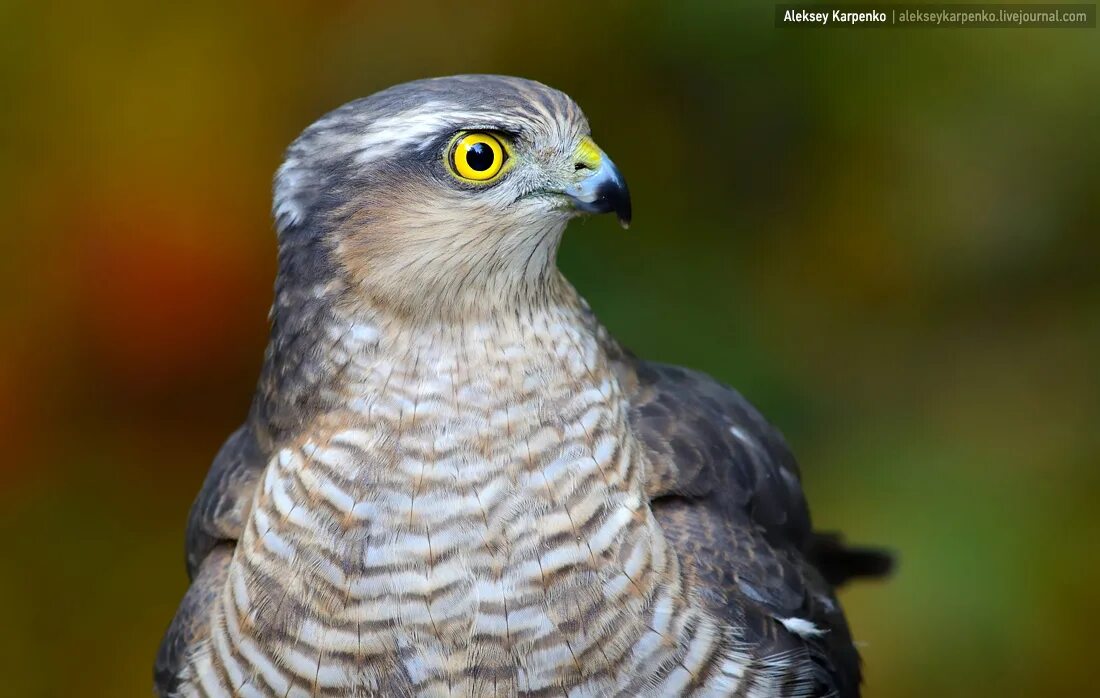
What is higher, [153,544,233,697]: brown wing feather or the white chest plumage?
the white chest plumage

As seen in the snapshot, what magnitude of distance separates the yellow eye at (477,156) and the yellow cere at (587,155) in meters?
0.13

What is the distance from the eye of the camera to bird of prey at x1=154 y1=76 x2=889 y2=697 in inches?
82.5

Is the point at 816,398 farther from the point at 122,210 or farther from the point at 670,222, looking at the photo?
the point at 122,210

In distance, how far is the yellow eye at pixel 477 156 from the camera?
2123mm

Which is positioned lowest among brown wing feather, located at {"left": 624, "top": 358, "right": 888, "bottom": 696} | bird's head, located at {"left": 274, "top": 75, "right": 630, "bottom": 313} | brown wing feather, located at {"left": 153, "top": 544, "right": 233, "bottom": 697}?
brown wing feather, located at {"left": 153, "top": 544, "right": 233, "bottom": 697}

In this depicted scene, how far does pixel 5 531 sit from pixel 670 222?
231cm

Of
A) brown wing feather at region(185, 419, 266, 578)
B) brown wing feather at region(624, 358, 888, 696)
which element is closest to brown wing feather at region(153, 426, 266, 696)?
brown wing feather at region(185, 419, 266, 578)

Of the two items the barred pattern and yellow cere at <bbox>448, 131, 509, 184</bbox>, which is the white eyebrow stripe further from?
the barred pattern

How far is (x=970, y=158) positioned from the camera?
143 inches

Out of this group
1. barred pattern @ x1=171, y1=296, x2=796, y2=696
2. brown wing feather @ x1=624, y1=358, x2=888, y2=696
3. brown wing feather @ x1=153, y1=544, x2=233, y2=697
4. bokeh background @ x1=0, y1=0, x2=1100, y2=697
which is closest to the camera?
barred pattern @ x1=171, y1=296, x2=796, y2=696

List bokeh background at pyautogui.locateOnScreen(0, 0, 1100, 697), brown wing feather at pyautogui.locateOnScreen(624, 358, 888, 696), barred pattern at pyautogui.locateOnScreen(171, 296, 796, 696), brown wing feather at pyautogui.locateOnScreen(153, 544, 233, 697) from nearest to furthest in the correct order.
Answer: barred pattern at pyautogui.locateOnScreen(171, 296, 796, 696) → brown wing feather at pyautogui.locateOnScreen(624, 358, 888, 696) → brown wing feather at pyautogui.locateOnScreen(153, 544, 233, 697) → bokeh background at pyautogui.locateOnScreen(0, 0, 1100, 697)

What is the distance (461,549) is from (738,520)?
2.06ft

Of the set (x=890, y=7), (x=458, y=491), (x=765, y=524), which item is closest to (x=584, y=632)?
(x=458, y=491)

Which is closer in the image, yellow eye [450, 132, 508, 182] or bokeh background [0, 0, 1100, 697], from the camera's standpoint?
yellow eye [450, 132, 508, 182]
